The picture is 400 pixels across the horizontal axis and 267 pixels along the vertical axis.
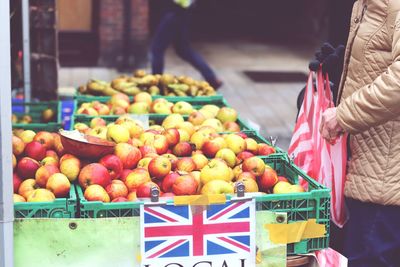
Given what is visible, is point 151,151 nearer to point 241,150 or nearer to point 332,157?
point 241,150

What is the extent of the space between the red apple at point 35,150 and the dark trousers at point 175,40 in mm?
6176

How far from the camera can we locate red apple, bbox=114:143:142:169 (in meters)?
3.86

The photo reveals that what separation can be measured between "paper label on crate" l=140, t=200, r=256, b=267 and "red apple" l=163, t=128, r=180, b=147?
1.06 meters

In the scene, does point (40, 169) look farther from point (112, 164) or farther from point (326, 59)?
point (326, 59)

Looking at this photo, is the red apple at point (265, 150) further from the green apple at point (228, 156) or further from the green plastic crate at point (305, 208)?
the green plastic crate at point (305, 208)

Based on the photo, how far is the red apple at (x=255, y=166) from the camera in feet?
12.3

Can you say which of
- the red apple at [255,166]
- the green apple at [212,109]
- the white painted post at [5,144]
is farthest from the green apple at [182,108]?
the white painted post at [5,144]

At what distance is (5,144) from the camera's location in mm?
2928

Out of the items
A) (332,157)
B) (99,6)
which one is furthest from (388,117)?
(99,6)

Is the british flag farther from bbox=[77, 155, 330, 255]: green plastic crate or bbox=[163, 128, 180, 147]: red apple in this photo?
bbox=[163, 128, 180, 147]: red apple

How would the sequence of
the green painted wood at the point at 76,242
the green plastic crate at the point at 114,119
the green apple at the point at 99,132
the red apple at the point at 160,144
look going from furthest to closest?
the green plastic crate at the point at 114,119, the green apple at the point at 99,132, the red apple at the point at 160,144, the green painted wood at the point at 76,242

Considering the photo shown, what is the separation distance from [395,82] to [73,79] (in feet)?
29.6

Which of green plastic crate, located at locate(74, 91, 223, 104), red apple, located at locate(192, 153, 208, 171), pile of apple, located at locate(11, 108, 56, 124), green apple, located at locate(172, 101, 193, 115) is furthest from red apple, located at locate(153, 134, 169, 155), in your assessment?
pile of apple, located at locate(11, 108, 56, 124)

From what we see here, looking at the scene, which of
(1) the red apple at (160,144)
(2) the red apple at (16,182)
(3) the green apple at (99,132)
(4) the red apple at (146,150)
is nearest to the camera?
(2) the red apple at (16,182)
